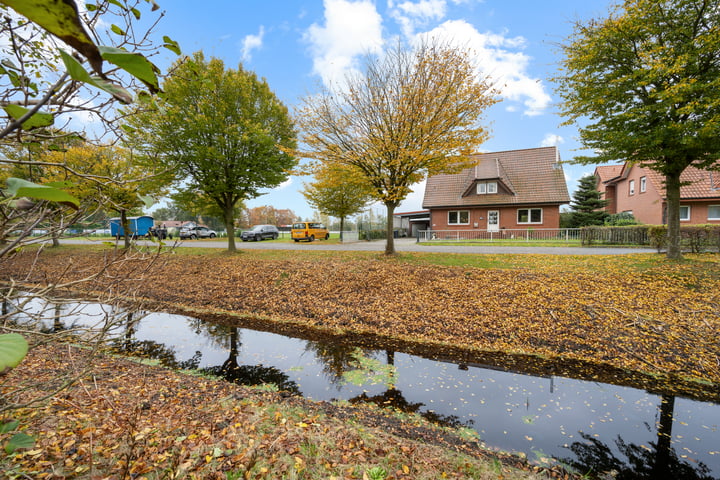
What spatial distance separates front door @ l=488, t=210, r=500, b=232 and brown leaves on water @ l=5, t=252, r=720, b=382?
48.2ft

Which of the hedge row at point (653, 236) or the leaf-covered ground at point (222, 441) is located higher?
the hedge row at point (653, 236)

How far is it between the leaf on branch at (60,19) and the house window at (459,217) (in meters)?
27.7

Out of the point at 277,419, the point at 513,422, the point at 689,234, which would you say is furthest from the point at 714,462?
the point at 689,234

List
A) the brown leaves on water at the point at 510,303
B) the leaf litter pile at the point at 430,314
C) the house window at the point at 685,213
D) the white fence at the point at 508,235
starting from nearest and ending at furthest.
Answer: the leaf litter pile at the point at 430,314
the brown leaves on water at the point at 510,303
the white fence at the point at 508,235
the house window at the point at 685,213

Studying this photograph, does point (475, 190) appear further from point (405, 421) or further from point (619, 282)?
point (405, 421)

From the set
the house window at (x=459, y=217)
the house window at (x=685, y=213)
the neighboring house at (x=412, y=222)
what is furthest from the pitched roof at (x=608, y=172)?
the neighboring house at (x=412, y=222)

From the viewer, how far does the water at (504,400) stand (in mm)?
3572

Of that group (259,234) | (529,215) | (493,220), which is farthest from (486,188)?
(259,234)

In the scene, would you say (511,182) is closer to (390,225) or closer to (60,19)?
(390,225)

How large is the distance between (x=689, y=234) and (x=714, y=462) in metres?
13.5

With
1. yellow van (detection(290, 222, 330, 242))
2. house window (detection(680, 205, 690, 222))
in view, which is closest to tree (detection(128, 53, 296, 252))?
yellow van (detection(290, 222, 330, 242))

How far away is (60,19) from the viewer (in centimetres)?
46

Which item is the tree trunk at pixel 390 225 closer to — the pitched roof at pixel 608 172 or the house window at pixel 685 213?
the house window at pixel 685 213

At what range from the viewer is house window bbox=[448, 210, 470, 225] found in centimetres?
2659
